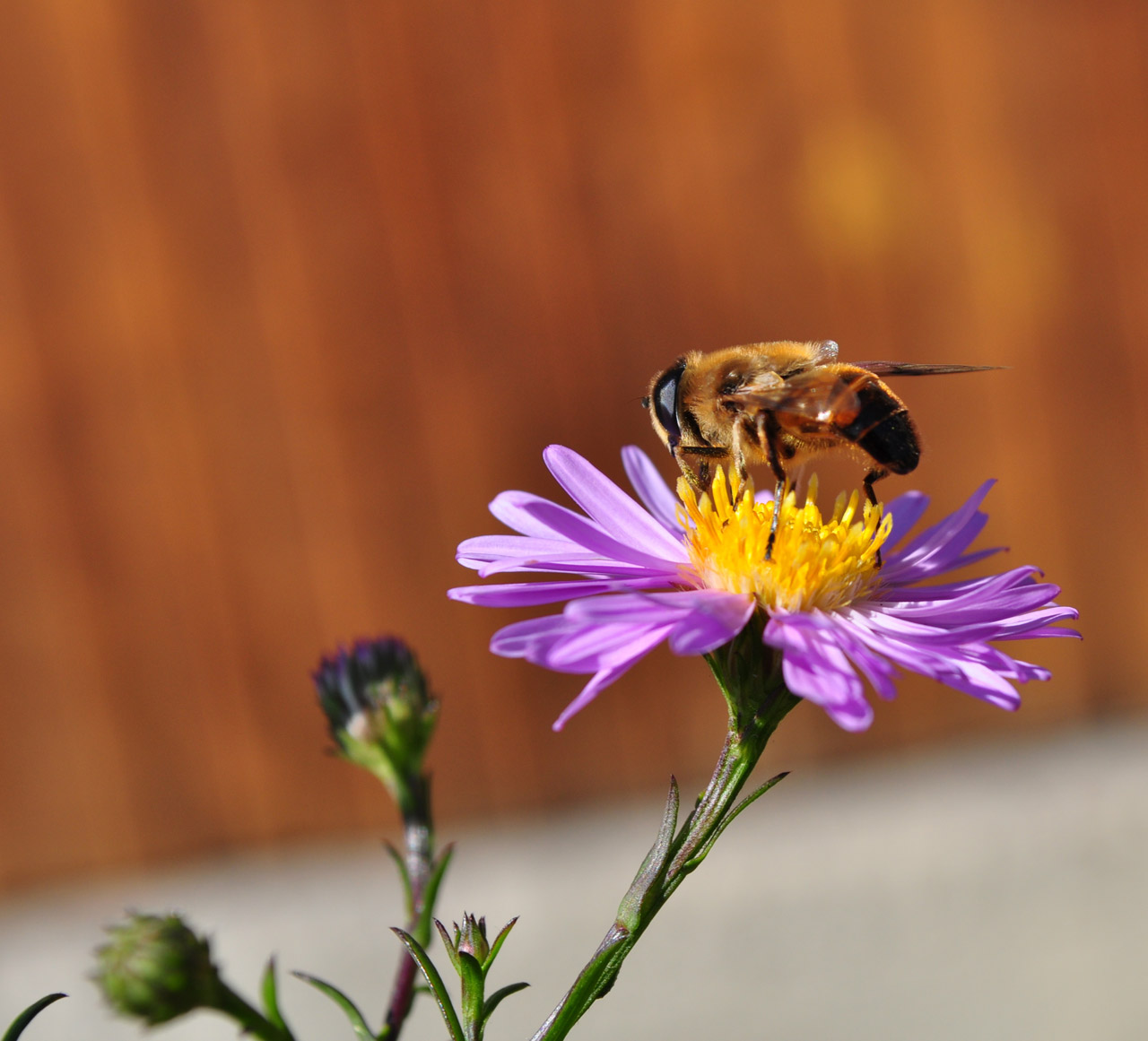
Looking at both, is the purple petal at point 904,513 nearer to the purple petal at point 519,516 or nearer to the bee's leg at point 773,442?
the bee's leg at point 773,442

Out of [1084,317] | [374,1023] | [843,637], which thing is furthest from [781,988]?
[843,637]

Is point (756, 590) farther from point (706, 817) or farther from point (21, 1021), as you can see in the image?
point (21, 1021)

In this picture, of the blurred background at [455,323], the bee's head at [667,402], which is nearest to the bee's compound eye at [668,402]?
the bee's head at [667,402]

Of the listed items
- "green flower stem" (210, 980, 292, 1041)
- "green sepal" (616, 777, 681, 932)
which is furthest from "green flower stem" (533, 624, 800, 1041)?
"green flower stem" (210, 980, 292, 1041)

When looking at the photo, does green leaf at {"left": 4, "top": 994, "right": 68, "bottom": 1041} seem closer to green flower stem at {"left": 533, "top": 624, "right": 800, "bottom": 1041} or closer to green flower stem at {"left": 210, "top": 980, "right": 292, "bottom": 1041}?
green flower stem at {"left": 210, "top": 980, "right": 292, "bottom": 1041}

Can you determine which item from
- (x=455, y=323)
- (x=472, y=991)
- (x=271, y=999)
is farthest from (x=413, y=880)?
(x=455, y=323)

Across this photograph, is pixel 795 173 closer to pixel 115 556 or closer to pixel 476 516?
pixel 476 516
